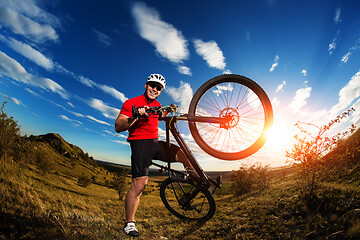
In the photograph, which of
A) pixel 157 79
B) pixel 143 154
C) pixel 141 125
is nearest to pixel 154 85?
pixel 157 79

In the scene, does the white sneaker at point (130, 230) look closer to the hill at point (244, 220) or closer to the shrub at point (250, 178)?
the hill at point (244, 220)

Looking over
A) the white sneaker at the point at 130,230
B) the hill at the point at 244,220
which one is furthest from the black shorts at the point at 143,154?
the white sneaker at the point at 130,230

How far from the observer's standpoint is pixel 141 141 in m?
3.71

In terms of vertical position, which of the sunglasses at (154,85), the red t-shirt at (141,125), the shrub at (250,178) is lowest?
the shrub at (250,178)

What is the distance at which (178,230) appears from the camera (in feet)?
14.2

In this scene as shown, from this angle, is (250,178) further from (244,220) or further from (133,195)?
(133,195)

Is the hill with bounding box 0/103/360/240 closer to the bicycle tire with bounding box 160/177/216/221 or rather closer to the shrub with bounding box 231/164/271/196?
the bicycle tire with bounding box 160/177/216/221

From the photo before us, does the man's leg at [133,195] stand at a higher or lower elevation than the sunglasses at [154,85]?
lower

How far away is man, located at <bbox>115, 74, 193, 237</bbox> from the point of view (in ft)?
11.5

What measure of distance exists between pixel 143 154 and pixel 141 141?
1.08 feet

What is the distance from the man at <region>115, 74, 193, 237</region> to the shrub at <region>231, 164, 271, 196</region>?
1370 cm

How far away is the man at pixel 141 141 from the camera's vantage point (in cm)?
349

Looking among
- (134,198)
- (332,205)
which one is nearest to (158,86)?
(134,198)

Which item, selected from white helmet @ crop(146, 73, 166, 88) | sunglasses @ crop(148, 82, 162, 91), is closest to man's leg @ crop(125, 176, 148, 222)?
sunglasses @ crop(148, 82, 162, 91)
